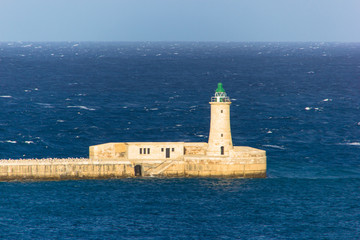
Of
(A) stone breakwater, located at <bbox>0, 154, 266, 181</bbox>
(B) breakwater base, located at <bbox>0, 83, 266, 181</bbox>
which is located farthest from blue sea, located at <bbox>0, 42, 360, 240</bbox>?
(B) breakwater base, located at <bbox>0, 83, 266, 181</bbox>

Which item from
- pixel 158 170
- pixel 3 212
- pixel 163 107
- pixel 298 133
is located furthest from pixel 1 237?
pixel 163 107

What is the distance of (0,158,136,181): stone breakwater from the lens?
86500 millimetres

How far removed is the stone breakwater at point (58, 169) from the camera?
86.5 m

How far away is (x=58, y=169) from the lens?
8744 centimetres

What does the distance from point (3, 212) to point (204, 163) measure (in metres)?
27.5

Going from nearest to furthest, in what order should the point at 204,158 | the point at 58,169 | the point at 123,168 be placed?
the point at 58,169 < the point at 123,168 < the point at 204,158

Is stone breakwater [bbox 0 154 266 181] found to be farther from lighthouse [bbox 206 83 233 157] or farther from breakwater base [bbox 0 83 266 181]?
lighthouse [bbox 206 83 233 157]

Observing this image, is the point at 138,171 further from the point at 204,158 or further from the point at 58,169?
the point at 58,169

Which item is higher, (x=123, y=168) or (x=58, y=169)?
(x=58, y=169)

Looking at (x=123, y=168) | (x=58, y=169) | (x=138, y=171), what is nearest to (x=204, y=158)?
(x=138, y=171)

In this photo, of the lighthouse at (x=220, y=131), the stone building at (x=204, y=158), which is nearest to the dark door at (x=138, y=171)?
the stone building at (x=204, y=158)

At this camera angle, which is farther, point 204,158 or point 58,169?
point 204,158

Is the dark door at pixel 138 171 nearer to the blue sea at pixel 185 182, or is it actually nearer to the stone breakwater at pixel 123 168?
the stone breakwater at pixel 123 168

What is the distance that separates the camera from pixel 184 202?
79438mm
